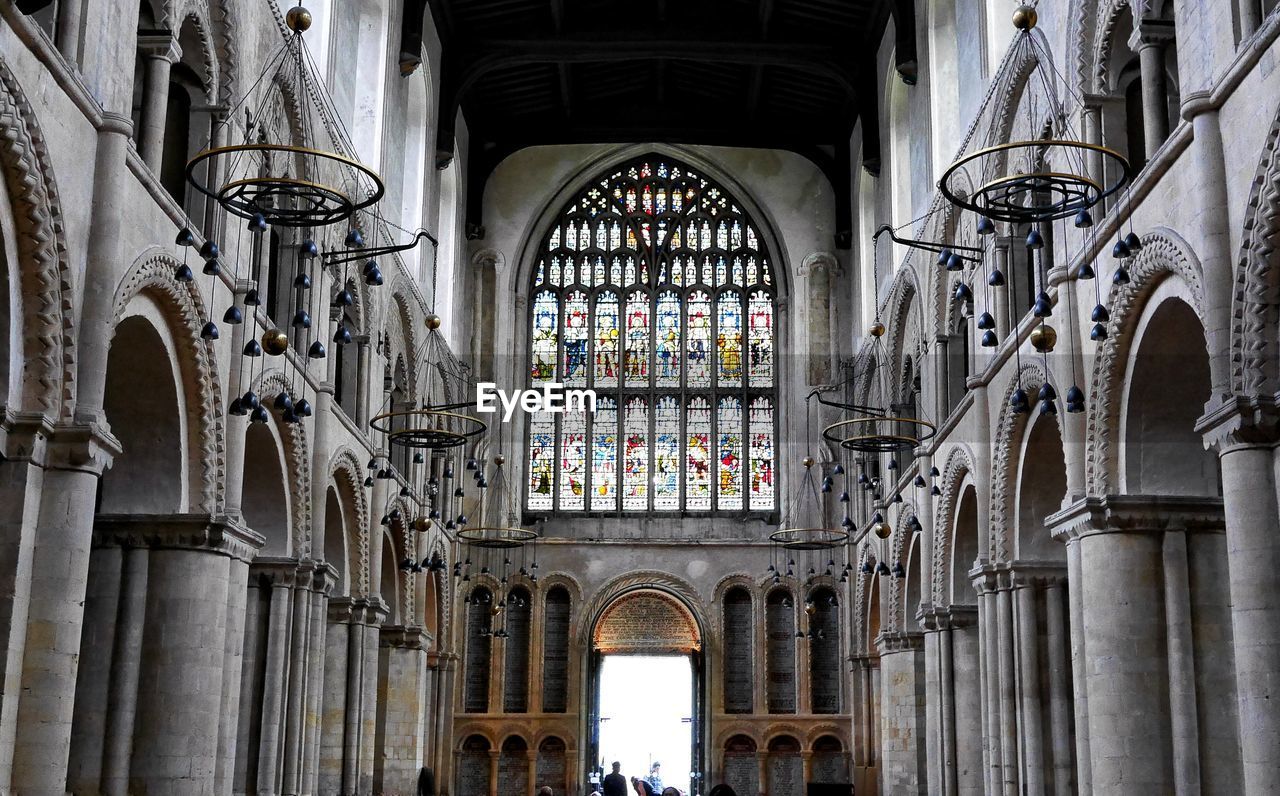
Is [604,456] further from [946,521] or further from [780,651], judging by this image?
[946,521]

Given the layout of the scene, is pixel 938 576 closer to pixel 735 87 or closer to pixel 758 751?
pixel 758 751

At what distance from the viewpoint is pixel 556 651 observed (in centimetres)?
3694

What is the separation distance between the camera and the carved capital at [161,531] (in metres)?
17.2

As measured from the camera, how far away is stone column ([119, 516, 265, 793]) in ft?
56.3

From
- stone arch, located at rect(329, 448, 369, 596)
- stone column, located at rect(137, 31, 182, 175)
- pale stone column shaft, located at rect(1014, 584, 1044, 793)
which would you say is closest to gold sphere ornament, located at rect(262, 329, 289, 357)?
stone column, located at rect(137, 31, 182, 175)

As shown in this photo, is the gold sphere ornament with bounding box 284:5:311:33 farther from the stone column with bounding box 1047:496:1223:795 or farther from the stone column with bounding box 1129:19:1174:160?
the stone column with bounding box 1047:496:1223:795

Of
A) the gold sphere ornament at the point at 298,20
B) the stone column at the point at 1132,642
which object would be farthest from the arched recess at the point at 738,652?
the gold sphere ornament at the point at 298,20

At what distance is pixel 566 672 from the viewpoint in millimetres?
36750

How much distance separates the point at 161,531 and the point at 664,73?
888 inches

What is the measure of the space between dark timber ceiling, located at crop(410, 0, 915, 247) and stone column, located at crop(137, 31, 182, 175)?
1557 cm

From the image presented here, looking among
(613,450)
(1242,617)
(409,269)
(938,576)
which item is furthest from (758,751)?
(1242,617)

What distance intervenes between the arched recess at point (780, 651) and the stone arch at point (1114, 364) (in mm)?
20205

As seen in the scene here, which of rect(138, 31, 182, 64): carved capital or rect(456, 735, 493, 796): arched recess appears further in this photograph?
rect(456, 735, 493, 796): arched recess

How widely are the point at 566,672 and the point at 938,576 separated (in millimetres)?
13415
